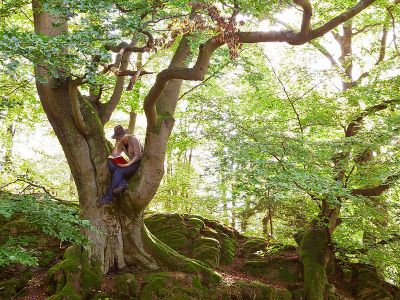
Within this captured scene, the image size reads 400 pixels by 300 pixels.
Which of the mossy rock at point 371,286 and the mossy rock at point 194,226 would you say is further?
the mossy rock at point 194,226

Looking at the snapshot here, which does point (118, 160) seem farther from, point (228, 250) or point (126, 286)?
point (228, 250)

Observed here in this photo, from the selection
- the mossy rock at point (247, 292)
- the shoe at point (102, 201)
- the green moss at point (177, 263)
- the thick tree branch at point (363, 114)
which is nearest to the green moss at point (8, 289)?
the shoe at point (102, 201)

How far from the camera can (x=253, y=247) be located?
11.2m

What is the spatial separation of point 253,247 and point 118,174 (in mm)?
5432

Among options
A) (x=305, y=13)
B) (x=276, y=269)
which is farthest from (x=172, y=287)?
(x=305, y=13)

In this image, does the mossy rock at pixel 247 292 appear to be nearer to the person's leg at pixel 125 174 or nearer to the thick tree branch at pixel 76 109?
the person's leg at pixel 125 174

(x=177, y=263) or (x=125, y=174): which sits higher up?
(x=125, y=174)

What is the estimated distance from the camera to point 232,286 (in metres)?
8.03

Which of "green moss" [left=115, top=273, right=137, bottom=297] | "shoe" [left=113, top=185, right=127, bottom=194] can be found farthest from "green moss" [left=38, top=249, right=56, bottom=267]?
"shoe" [left=113, top=185, right=127, bottom=194]

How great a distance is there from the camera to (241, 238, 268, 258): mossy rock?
1092 cm

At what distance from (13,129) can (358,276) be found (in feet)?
60.7

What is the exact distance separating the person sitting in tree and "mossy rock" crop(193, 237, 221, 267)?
3314 mm

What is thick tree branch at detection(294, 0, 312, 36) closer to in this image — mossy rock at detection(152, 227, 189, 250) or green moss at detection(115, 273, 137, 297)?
green moss at detection(115, 273, 137, 297)

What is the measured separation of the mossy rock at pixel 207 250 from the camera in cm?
977
